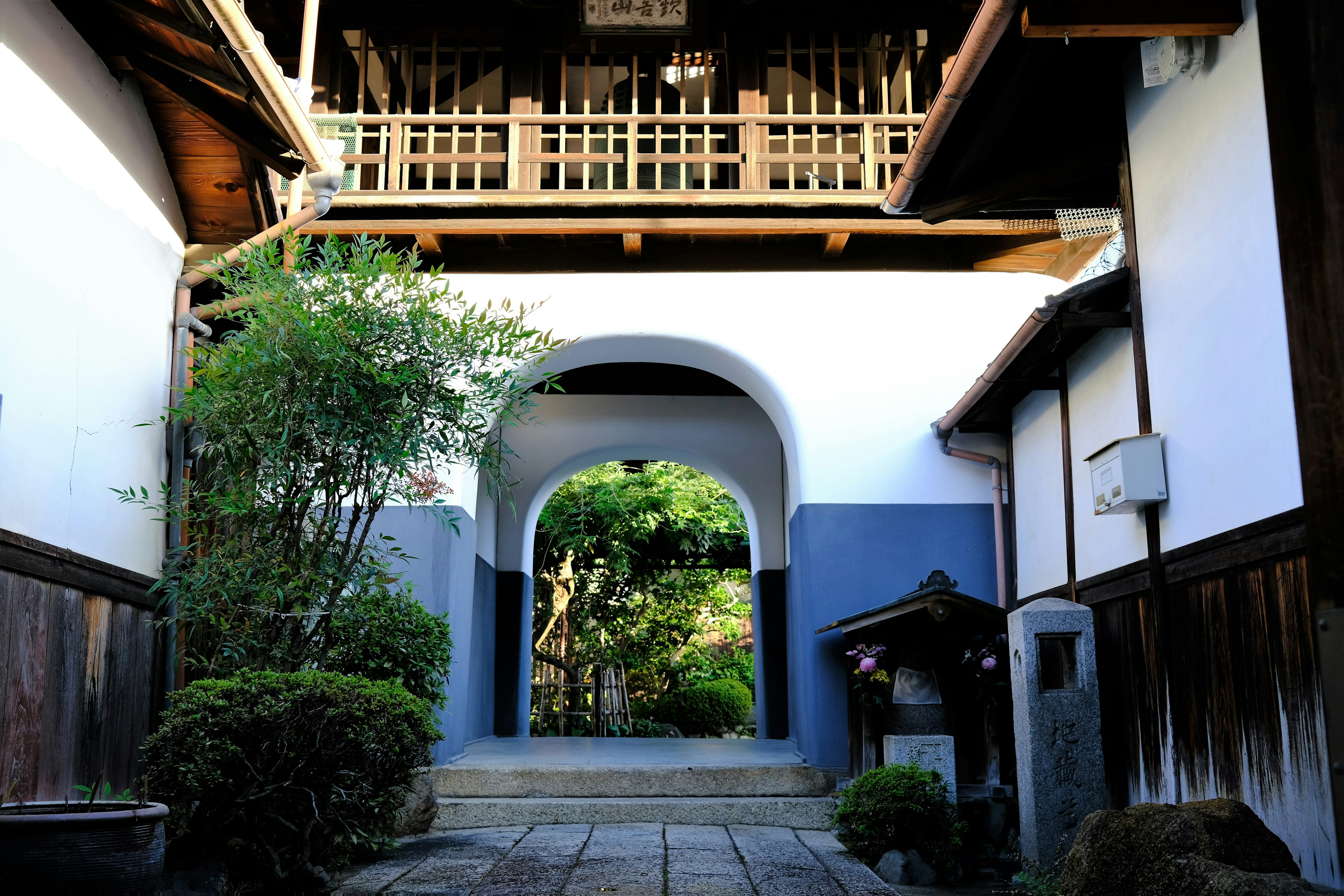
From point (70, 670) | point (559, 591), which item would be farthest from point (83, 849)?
point (559, 591)

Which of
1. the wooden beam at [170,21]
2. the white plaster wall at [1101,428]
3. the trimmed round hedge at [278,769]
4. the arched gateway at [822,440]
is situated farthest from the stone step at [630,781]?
the wooden beam at [170,21]

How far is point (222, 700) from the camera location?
181 inches

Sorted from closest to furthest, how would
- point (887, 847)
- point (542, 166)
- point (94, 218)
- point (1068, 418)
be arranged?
point (94, 218)
point (887, 847)
point (1068, 418)
point (542, 166)

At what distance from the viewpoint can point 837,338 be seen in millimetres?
8961

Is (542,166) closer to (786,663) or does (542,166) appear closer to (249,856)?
(786,663)

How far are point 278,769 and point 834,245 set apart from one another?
6009mm

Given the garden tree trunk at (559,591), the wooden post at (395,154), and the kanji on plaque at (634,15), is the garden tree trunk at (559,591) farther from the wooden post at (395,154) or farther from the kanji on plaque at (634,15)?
the kanji on plaque at (634,15)

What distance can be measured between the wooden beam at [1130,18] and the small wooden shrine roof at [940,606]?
397 cm

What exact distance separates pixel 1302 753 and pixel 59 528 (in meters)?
5.56

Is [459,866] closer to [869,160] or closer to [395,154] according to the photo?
[395,154]

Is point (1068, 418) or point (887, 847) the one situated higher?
point (1068, 418)

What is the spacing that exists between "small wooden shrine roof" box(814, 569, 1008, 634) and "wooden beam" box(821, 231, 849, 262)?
9.16ft

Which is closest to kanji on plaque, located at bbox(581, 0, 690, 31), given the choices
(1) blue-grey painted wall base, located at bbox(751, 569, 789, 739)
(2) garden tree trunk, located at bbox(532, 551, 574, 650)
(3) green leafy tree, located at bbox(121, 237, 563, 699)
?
(3) green leafy tree, located at bbox(121, 237, 563, 699)

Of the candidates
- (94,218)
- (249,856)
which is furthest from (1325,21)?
(94,218)
